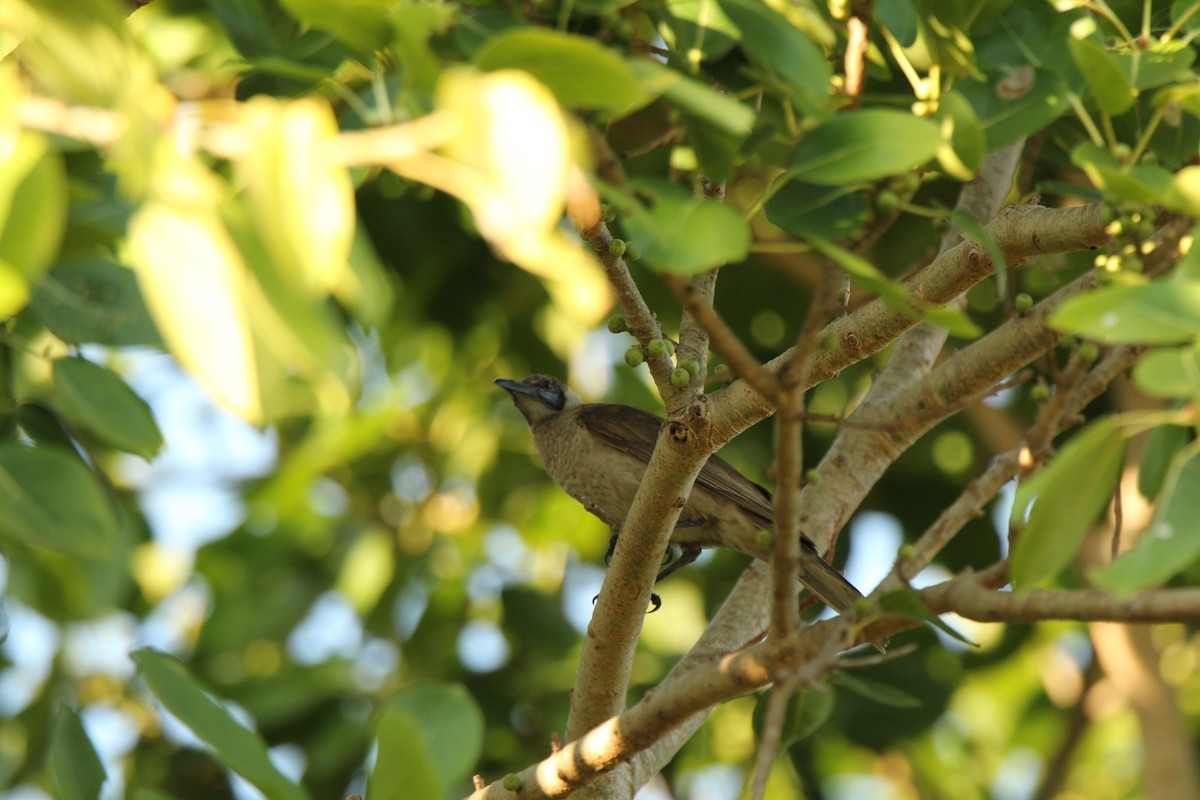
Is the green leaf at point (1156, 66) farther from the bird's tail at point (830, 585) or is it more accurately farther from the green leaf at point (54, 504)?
the bird's tail at point (830, 585)

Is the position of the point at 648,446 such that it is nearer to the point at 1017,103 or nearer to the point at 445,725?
the point at 445,725

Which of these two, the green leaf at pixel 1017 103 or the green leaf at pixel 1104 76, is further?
the green leaf at pixel 1017 103

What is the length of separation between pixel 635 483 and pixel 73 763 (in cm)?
263

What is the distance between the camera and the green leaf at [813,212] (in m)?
2.05

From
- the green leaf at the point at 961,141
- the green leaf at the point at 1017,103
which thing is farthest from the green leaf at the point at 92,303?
the green leaf at the point at 1017,103

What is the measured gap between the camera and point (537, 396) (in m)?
6.09

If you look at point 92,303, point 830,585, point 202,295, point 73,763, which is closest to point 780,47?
point 202,295

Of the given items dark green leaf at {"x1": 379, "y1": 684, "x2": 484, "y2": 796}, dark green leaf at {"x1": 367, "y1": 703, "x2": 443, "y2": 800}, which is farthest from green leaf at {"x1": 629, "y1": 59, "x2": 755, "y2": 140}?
dark green leaf at {"x1": 379, "y1": 684, "x2": 484, "y2": 796}

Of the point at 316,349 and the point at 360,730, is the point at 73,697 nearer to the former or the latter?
the point at 360,730

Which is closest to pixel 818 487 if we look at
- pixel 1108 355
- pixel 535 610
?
pixel 1108 355

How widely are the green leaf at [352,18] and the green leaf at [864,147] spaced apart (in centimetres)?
67

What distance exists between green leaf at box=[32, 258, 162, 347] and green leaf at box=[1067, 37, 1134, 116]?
69.2 inches

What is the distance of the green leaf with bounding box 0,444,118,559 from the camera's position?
2.24m

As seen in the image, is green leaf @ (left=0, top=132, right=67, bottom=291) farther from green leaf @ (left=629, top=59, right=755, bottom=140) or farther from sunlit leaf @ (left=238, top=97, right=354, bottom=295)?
green leaf @ (left=629, top=59, right=755, bottom=140)
